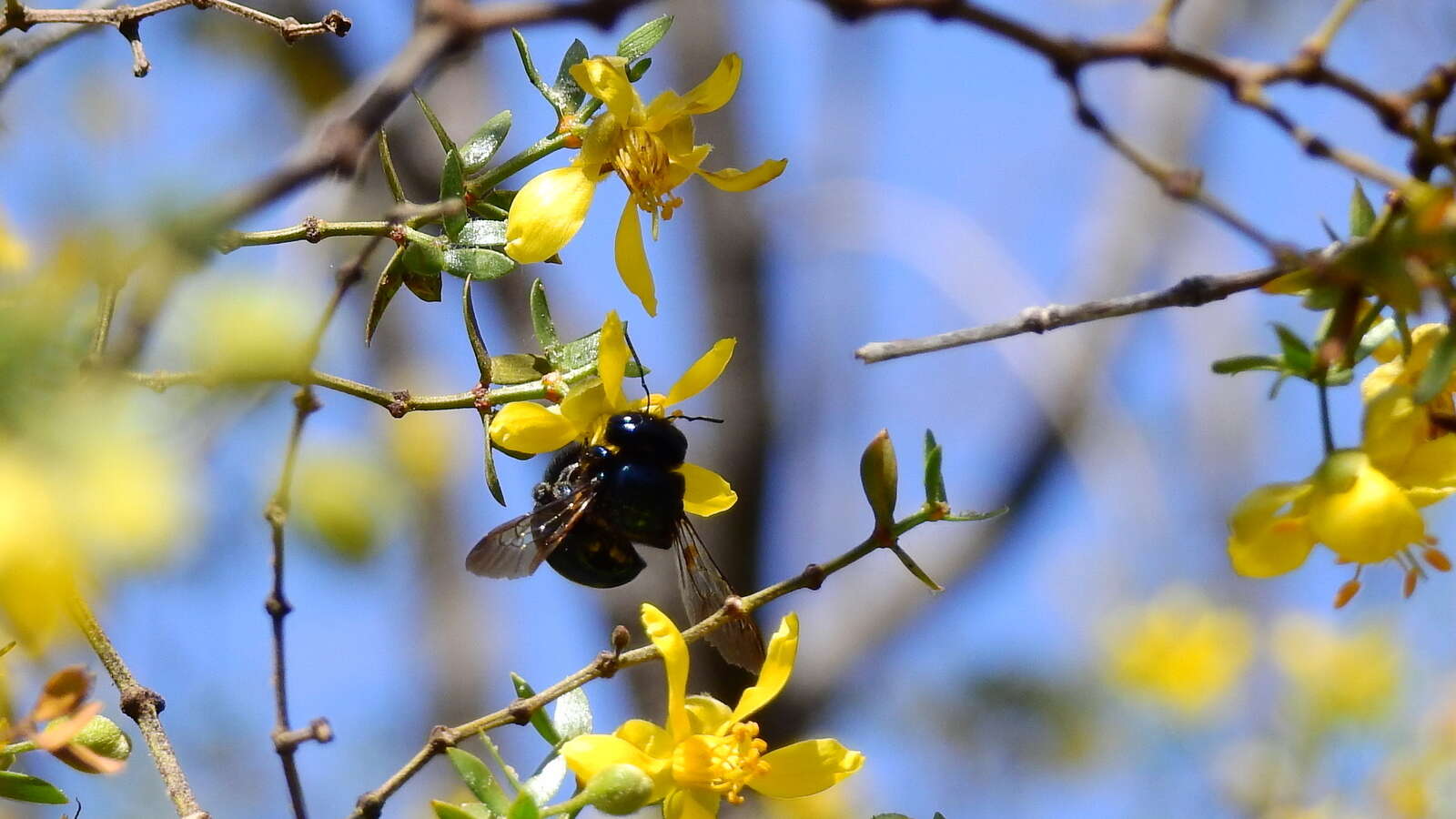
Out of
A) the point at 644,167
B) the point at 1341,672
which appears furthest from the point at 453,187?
the point at 1341,672

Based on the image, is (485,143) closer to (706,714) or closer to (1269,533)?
(706,714)

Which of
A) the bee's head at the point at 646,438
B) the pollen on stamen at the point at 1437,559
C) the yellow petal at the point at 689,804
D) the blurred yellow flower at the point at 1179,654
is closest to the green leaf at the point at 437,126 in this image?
the bee's head at the point at 646,438

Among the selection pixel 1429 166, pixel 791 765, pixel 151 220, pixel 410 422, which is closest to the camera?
pixel 151 220

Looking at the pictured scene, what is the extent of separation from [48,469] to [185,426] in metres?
0.05

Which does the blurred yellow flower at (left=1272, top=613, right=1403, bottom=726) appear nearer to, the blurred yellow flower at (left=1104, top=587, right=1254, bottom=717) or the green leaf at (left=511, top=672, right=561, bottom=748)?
the blurred yellow flower at (left=1104, top=587, right=1254, bottom=717)

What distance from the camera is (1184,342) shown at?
646cm

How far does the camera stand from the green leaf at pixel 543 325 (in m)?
0.94

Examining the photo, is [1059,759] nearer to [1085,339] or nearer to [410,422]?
[1085,339]

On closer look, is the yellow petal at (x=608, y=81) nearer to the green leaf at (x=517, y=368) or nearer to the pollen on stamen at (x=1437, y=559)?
the green leaf at (x=517, y=368)

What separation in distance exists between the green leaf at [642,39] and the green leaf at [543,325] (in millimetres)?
171

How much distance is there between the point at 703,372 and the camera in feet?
3.25

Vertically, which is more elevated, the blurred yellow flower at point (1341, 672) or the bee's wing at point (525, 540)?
the blurred yellow flower at point (1341, 672)

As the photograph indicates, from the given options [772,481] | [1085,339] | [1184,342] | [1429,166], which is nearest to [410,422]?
[772,481]

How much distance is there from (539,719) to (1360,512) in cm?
53
